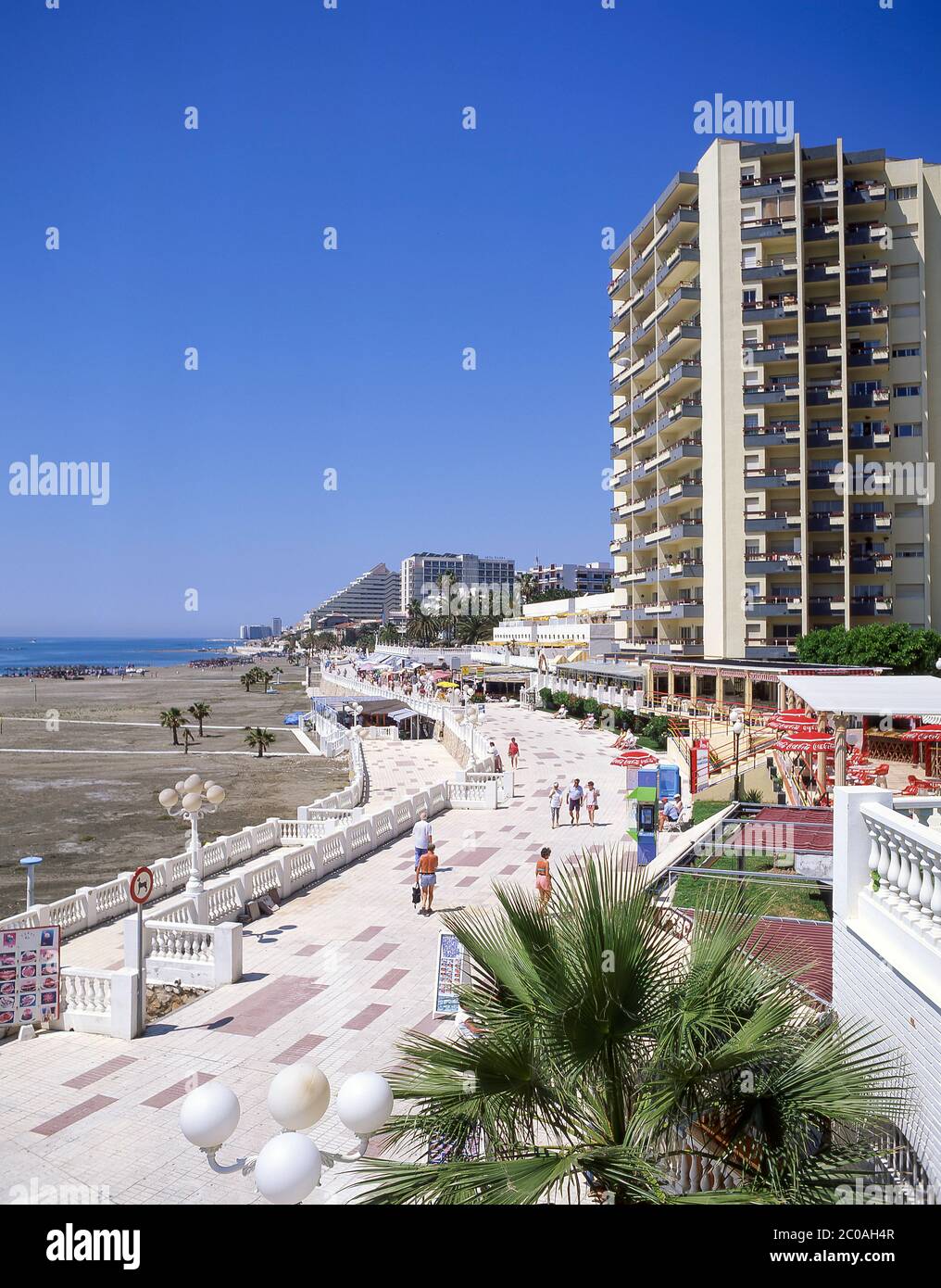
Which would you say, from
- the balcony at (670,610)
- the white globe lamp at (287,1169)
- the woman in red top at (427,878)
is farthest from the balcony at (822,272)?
the white globe lamp at (287,1169)

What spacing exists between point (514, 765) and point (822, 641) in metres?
16.6

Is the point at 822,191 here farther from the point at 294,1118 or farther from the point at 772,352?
the point at 294,1118

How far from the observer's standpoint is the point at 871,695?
11.8 m

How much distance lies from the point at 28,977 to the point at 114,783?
2474cm

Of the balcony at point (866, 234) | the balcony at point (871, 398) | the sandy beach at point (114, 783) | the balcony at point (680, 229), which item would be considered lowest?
the sandy beach at point (114, 783)

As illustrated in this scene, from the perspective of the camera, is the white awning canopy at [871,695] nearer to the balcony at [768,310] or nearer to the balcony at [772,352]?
the balcony at [772,352]

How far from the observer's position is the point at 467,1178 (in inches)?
130

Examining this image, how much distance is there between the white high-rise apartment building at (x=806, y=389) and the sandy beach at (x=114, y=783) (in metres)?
24.0

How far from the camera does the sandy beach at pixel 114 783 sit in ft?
66.8

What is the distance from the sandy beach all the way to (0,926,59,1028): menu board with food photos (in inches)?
273

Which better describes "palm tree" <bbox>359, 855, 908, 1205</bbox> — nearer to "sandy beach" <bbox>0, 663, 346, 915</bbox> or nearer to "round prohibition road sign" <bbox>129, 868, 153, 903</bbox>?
"round prohibition road sign" <bbox>129, 868, 153, 903</bbox>

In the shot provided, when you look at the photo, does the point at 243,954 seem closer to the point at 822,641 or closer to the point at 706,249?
the point at 822,641

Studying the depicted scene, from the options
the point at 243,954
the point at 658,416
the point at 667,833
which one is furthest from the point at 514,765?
the point at 658,416

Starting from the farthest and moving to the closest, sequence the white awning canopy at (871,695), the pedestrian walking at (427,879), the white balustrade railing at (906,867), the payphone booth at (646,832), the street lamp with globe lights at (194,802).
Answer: the payphone booth at (646,832)
the pedestrian walking at (427,879)
the street lamp with globe lights at (194,802)
the white awning canopy at (871,695)
the white balustrade railing at (906,867)
